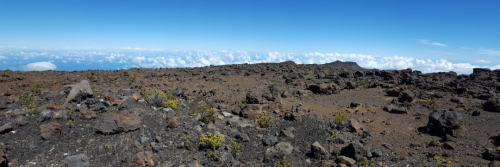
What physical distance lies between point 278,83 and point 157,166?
12.7 meters

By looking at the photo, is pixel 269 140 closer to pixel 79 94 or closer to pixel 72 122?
pixel 72 122

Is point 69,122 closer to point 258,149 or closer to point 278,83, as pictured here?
point 258,149

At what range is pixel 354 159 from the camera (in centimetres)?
666

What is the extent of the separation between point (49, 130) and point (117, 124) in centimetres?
151

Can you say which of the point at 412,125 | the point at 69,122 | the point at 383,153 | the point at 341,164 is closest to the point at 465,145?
the point at 412,125

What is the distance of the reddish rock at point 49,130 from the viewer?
21.5 feet

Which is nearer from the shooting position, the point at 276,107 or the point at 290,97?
the point at 276,107

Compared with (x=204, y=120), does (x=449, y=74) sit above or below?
above

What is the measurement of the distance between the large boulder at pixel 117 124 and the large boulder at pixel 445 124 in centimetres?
894

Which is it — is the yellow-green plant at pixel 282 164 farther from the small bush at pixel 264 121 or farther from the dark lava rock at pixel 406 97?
the dark lava rock at pixel 406 97

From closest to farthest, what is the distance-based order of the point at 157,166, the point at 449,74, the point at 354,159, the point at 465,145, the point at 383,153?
the point at 157,166, the point at 354,159, the point at 383,153, the point at 465,145, the point at 449,74

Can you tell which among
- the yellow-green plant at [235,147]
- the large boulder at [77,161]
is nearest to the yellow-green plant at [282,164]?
the yellow-green plant at [235,147]

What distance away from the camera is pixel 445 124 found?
8.51 m

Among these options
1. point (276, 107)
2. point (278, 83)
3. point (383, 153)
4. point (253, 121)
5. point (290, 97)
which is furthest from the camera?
point (278, 83)
